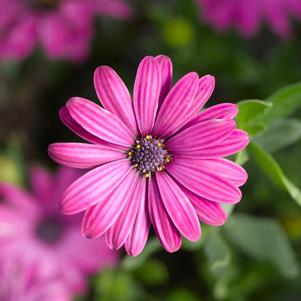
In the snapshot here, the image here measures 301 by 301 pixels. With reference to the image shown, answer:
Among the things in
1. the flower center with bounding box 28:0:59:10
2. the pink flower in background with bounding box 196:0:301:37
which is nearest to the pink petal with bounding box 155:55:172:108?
the pink flower in background with bounding box 196:0:301:37

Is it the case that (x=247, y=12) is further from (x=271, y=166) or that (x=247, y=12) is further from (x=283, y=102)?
(x=271, y=166)

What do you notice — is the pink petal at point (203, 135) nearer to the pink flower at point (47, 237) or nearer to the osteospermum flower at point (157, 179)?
the osteospermum flower at point (157, 179)

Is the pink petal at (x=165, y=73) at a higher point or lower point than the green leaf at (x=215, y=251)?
higher

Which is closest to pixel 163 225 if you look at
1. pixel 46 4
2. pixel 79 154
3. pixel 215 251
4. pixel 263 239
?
pixel 79 154

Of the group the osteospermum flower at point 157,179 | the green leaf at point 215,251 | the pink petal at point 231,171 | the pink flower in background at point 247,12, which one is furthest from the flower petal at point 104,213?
the pink flower in background at point 247,12

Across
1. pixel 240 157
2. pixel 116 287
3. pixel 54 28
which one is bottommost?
pixel 116 287
